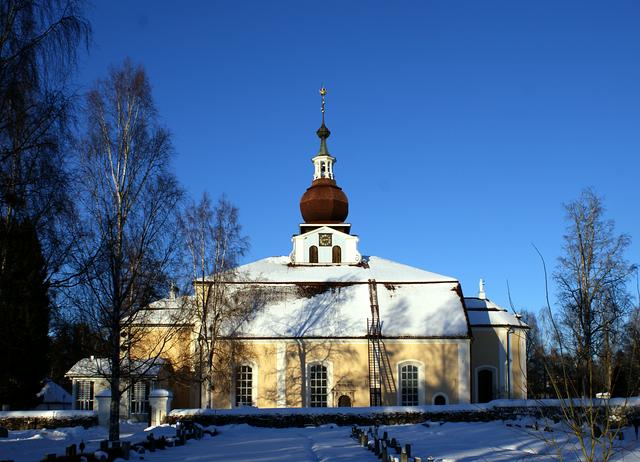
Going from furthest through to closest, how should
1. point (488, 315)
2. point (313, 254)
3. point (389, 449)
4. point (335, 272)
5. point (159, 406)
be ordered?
point (313, 254) < point (335, 272) < point (488, 315) < point (159, 406) < point (389, 449)

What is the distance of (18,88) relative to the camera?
11625 mm

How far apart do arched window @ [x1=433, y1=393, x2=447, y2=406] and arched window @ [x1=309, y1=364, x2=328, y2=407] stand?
16.5ft

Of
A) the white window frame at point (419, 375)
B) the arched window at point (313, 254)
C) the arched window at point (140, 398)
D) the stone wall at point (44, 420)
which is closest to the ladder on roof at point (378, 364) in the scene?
the white window frame at point (419, 375)

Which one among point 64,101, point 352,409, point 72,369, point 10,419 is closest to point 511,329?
point 352,409

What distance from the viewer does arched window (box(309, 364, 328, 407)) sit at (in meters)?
34.8

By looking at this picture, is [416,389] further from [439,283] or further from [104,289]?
[104,289]

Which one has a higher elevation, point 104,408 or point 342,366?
point 342,366

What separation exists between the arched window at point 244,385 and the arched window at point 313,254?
8.83m

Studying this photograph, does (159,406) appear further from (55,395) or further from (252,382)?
(55,395)

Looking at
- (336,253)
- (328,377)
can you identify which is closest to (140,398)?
(328,377)

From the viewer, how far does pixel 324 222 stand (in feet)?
148

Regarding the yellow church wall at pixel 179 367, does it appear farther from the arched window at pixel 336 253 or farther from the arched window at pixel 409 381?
the arched window at pixel 336 253

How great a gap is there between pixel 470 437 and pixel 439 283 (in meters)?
16.0

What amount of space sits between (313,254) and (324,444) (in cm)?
2253
